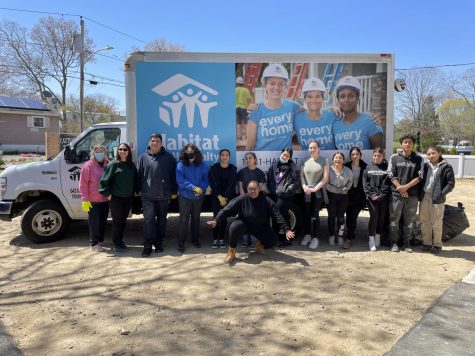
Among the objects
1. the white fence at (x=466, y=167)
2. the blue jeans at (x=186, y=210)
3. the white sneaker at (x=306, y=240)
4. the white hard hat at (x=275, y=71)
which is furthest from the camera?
the white fence at (x=466, y=167)

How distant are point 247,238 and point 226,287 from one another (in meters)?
1.81

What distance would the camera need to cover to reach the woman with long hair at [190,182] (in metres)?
5.86

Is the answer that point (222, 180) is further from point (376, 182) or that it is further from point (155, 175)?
point (376, 182)

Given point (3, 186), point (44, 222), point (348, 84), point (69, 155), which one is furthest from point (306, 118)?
point (3, 186)

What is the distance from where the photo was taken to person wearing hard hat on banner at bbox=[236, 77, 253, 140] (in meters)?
6.20

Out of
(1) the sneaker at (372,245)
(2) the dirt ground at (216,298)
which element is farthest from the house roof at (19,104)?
(1) the sneaker at (372,245)

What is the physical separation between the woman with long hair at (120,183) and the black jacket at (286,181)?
2.17 m

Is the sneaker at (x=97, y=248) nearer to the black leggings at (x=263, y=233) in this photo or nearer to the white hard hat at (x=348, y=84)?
the black leggings at (x=263, y=233)

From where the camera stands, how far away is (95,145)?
6.38m

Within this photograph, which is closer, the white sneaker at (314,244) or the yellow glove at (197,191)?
the yellow glove at (197,191)

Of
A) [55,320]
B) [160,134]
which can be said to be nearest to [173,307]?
[55,320]

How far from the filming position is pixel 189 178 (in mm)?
5895

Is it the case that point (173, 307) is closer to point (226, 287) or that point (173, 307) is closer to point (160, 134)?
point (226, 287)

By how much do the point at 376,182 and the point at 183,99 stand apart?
3323 millimetres
